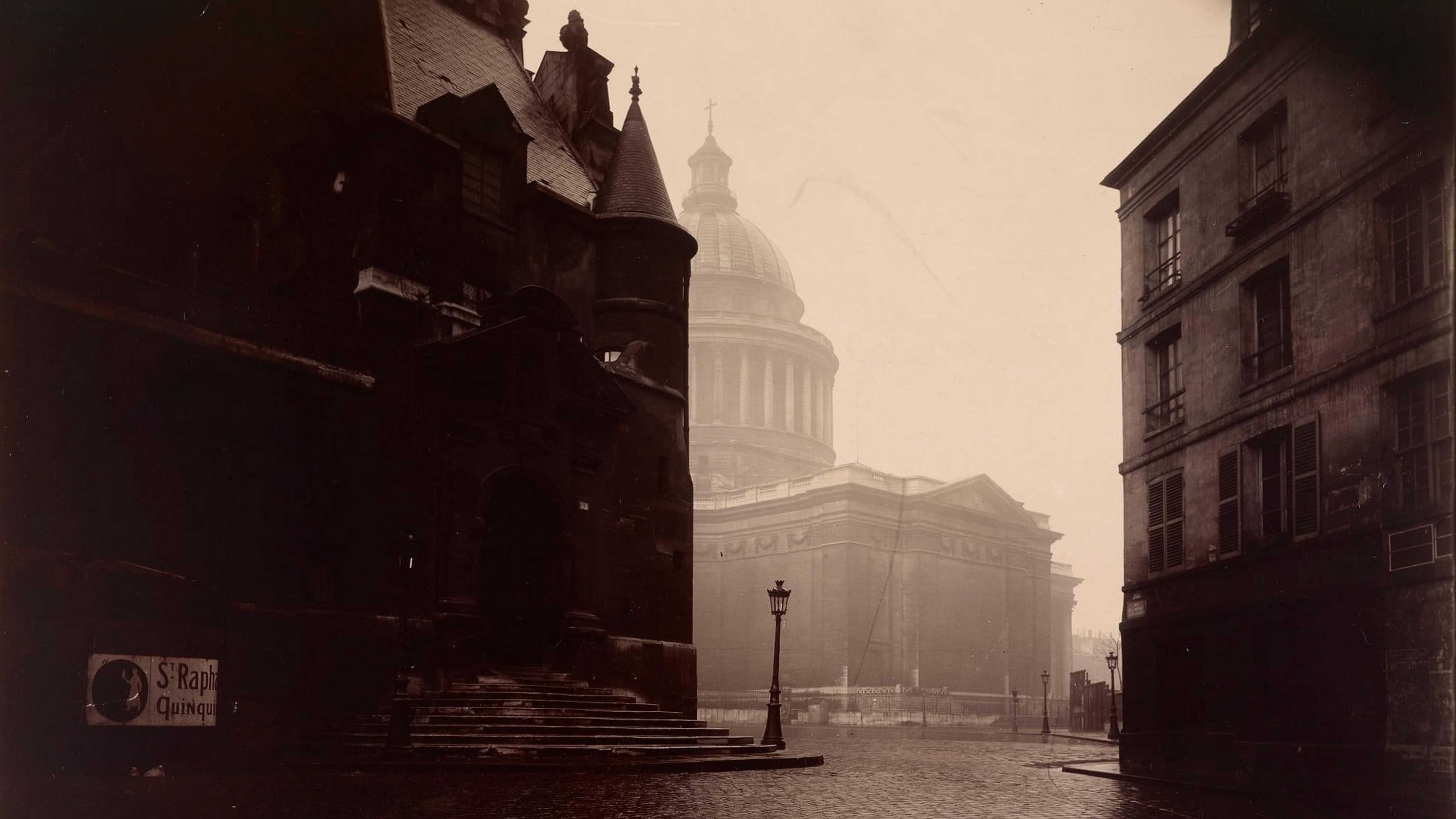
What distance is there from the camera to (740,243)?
310 ft

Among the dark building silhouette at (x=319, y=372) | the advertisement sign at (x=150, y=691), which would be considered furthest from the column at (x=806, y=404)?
the advertisement sign at (x=150, y=691)

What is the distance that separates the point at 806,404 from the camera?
9031cm

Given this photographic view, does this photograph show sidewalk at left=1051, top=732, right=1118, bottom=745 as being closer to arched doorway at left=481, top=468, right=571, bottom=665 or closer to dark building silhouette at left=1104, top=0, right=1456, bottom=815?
dark building silhouette at left=1104, top=0, right=1456, bottom=815

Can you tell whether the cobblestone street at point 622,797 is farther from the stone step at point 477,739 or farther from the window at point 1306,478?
the window at point 1306,478

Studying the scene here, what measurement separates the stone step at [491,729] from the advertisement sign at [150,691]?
2.14 meters

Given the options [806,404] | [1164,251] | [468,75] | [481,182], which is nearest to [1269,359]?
[1164,251]

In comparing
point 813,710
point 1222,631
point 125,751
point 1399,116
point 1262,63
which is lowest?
point 813,710

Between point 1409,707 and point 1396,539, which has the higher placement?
point 1396,539

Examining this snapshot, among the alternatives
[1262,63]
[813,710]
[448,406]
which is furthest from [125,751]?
[813,710]

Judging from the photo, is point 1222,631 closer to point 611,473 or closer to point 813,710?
point 611,473

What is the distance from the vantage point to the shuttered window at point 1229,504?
2128cm

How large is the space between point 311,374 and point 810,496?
4915 centimetres

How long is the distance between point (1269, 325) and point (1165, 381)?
4.03 meters

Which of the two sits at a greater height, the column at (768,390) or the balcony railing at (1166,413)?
the column at (768,390)
